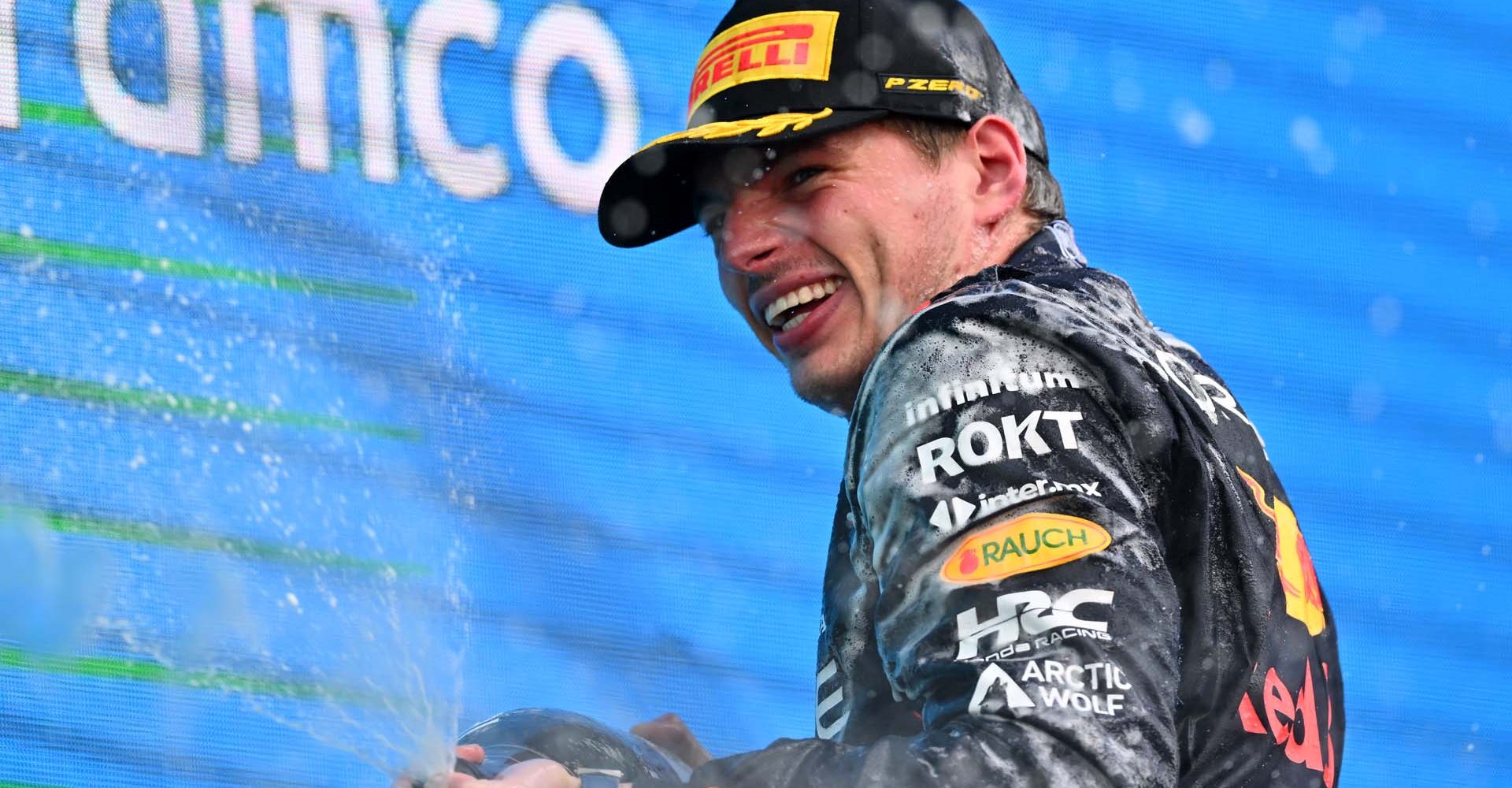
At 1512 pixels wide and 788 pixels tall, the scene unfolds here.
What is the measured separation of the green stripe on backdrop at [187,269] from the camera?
7.22ft

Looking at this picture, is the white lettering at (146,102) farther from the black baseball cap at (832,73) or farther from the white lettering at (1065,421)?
the white lettering at (1065,421)

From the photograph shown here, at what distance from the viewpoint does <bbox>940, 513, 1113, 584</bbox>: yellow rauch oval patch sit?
1172 mm

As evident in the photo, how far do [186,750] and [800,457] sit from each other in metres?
0.91

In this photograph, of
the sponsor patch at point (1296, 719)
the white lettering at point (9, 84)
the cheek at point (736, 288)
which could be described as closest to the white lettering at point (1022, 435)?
the sponsor patch at point (1296, 719)

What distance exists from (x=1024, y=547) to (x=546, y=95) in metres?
1.51

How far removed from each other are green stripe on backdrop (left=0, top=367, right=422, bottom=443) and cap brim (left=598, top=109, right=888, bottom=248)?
0.62m

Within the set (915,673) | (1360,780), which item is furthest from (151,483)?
(1360,780)

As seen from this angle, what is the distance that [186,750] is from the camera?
2.11m

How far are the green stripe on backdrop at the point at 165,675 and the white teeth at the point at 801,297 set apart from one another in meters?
0.70

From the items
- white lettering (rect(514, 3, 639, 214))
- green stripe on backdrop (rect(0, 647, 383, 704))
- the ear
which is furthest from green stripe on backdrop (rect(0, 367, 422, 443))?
the ear

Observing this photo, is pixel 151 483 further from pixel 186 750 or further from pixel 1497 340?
pixel 1497 340

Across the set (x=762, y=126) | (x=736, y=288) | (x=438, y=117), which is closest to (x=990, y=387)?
(x=762, y=126)

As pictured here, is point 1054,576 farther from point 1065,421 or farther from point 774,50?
point 774,50

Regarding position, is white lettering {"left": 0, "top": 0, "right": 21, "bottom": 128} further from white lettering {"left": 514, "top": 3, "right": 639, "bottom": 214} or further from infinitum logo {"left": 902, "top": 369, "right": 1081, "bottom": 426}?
infinitum logo {"left": 902, "top": 369, "right": 1081, "bottom": 426}
